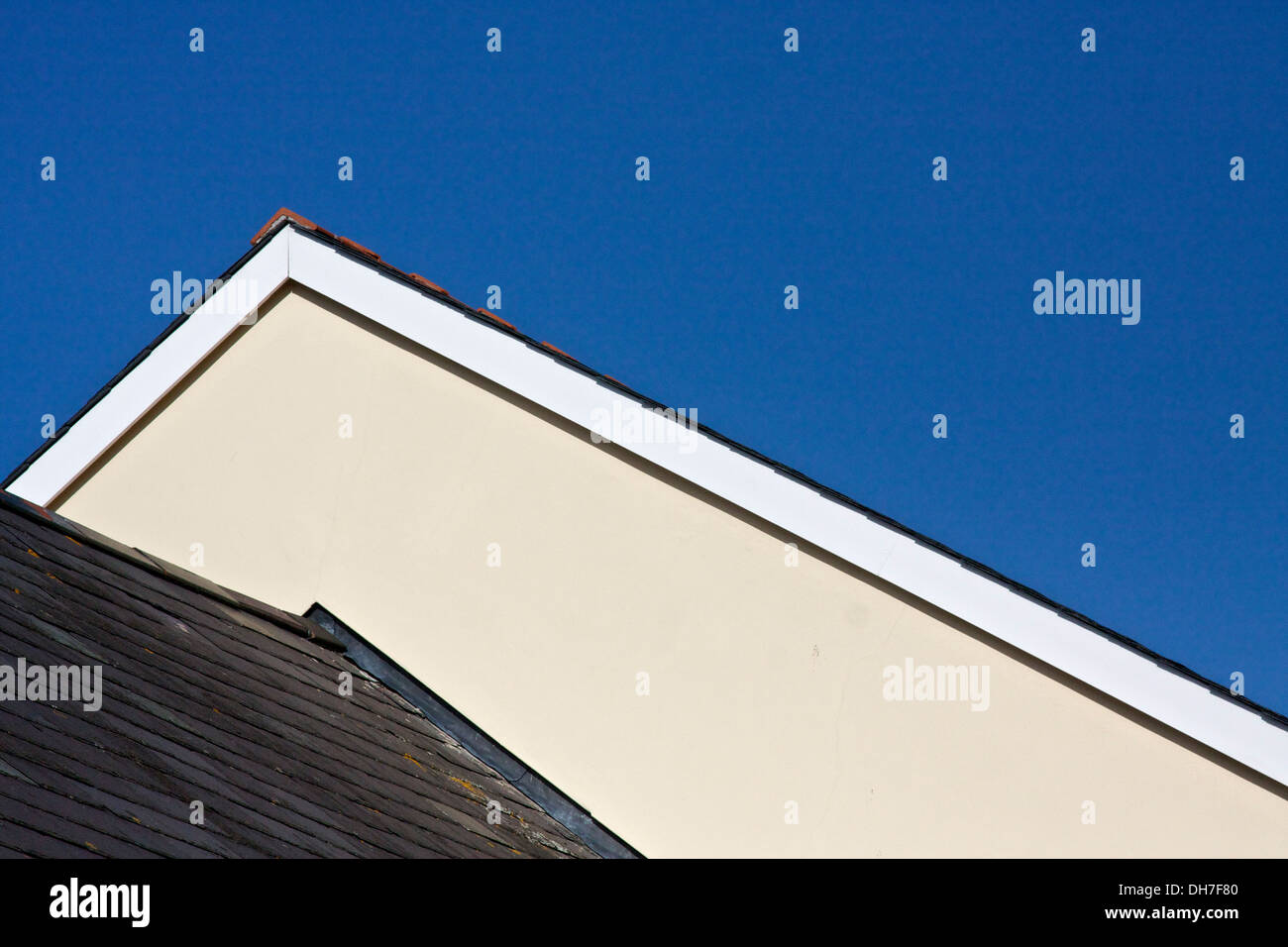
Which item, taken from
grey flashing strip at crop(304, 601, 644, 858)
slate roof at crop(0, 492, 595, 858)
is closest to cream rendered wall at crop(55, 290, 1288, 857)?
grey flashing strip at crop(304, 601, 644, 858)

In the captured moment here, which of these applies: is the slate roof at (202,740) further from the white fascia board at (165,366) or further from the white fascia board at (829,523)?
the white fascia board at (829,523)

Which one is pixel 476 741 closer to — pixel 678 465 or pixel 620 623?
pixel 620 623

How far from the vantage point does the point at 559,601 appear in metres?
7.43

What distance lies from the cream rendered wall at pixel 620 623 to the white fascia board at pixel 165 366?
13 centimetres

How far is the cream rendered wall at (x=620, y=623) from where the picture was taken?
6289mm

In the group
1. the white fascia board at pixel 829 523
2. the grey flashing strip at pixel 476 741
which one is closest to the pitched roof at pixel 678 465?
the white fascia board at pixel 829 523

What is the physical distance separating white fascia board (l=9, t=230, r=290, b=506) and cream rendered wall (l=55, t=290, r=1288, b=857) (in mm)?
135

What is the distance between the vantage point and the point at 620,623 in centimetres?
726

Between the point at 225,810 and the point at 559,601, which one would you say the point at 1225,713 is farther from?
the point at 225,810

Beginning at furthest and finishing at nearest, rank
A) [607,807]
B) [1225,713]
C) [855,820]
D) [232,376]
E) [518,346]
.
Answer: [232,376] → [518,346] → [607,807] → [855,820] → [1225,713]

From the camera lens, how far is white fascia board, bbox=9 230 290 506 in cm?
845
